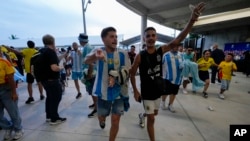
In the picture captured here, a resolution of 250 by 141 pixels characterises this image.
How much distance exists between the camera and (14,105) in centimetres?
282

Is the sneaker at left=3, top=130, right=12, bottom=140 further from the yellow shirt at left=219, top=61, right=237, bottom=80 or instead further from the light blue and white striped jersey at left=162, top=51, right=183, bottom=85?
the yellow shirt at left=219, top=61, right=237, bottom=80

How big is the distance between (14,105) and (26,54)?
8.03ft

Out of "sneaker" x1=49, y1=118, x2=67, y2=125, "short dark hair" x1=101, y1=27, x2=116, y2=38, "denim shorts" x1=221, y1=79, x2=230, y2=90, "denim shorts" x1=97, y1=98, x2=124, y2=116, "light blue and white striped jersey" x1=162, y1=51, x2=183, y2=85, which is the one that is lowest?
"sneaker" x1=49, y1=118, x2=67, y2=125

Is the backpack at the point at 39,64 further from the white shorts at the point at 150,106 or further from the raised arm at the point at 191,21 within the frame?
the raised arm at the point at 191,21

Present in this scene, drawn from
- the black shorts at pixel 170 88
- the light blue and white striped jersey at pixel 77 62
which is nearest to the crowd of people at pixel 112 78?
the black shorts at pixel 170 88

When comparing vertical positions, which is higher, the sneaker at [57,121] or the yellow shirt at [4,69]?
the yellow shirt at [4,69]

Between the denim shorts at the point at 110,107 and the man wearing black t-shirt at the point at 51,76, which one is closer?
the denim shorts at the point at 110,107

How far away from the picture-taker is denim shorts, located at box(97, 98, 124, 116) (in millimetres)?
2289

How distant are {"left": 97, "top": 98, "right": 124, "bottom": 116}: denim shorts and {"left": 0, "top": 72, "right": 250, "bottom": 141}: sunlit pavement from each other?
31.0 inches

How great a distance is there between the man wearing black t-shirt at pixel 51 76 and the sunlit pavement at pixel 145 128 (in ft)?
1.08

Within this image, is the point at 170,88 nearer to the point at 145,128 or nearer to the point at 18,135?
the point at 145,128

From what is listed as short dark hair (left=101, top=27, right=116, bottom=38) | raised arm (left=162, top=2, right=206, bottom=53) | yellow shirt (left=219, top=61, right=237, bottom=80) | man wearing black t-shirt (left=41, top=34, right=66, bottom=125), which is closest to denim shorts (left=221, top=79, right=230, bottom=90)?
yellow shirt (left=219, top=61, right=237, bottom=80)

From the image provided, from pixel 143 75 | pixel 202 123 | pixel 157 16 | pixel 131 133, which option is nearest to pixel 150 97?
pixel 143 75

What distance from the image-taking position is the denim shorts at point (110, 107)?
229 cm
